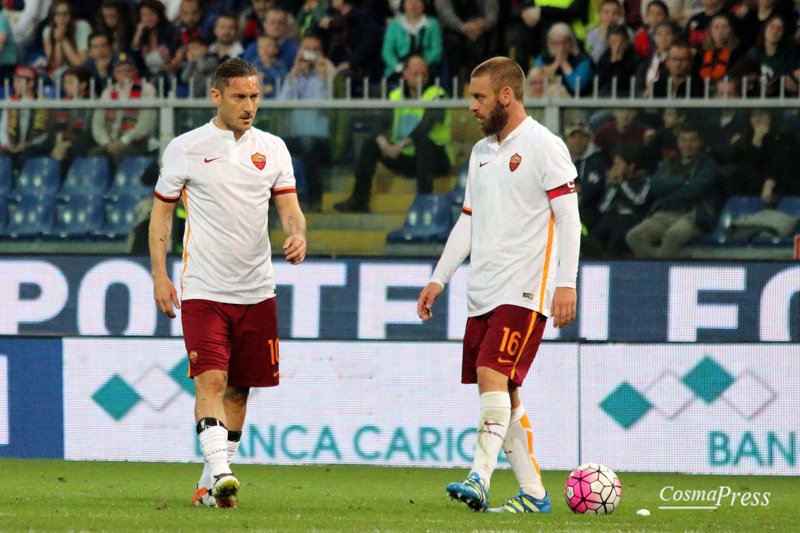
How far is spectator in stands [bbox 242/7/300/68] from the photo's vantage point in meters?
10.4

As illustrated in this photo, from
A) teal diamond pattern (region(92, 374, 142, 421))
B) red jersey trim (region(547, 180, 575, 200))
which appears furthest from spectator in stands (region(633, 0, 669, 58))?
red jersey trim (region(547, 180, 575, 200))

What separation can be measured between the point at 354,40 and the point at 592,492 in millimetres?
6213

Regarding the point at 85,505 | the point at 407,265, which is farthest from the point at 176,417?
the point at 85,505

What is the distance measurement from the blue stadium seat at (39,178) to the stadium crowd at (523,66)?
7cm

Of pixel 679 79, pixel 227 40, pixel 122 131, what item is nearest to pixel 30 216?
pixel 122 131

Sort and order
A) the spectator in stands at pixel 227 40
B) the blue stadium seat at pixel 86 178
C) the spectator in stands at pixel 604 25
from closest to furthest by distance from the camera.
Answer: the blue stadium seat at pixel 86 178 < the spectator in stands at pixel 604 25 < the spectator in stands at pixel 227 40

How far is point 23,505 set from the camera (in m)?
5.46

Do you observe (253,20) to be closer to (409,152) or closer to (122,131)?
(122,131)

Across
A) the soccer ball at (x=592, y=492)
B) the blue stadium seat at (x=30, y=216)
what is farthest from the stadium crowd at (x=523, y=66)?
the soccer ball at (x=592, y=492)

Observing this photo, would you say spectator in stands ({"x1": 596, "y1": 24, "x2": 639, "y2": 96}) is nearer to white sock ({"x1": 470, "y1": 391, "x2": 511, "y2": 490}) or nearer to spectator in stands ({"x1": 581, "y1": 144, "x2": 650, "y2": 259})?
spectator in stands ({"x1": 581, "y1": 144, "x2": 650, "y2": 259})

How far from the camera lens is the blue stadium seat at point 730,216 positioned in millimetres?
7934

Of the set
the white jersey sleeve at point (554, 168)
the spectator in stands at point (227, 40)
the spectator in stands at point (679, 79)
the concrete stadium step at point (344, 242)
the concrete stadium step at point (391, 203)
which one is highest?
the spectator in stands at point (227, 40)

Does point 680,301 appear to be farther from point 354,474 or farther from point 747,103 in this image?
point 354,474

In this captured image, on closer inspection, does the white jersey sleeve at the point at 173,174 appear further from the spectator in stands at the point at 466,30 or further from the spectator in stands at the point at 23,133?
the spectator in stands at the point at 466,30
